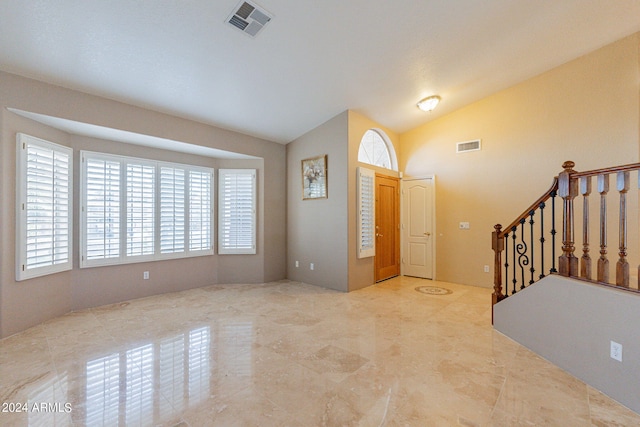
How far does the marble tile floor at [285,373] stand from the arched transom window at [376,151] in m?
2.98

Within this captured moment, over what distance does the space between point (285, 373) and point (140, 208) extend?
3.69 m

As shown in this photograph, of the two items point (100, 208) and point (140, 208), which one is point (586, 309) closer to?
point (140, 208)

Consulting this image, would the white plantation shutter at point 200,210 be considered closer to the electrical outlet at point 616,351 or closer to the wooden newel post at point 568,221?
the wooden newel post at point 568,221

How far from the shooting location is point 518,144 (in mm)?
4816

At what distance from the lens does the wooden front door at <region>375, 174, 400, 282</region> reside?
5.57 m

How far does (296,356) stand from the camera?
2590mm

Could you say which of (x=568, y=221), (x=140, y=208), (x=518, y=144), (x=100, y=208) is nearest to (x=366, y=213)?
(x=518, y=144)

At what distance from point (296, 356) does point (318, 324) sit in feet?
2.64

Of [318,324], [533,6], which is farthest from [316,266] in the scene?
[533,6]

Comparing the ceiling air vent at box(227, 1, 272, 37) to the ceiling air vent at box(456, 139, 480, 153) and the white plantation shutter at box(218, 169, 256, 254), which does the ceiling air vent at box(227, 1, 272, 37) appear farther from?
the ceiling air vent at box(456, 139, 480, 153)

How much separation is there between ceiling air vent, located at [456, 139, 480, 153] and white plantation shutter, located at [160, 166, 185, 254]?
527 centimetres

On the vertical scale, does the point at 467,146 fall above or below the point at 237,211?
above

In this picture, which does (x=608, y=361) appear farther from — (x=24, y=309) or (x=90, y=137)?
(x=90, y=137)

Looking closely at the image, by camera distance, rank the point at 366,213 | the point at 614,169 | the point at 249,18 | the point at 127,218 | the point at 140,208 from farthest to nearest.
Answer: the point at 366,213, the point at 140,208, the point at 127,218, the point at 249,18, the point at 614,169
